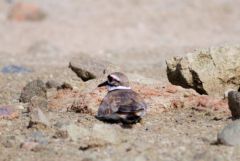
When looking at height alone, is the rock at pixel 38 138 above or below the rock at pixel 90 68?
below

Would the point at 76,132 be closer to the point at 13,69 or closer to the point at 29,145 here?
the point at 29,145

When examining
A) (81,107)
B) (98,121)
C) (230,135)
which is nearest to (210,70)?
(81,107)

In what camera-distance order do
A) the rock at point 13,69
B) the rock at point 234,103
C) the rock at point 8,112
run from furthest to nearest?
the rock at point 13,69
the rock at point 8,112
the rock at point 234,103

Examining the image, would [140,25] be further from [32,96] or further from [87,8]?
[32,96]

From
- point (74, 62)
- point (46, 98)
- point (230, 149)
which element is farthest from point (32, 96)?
point (230, 149)

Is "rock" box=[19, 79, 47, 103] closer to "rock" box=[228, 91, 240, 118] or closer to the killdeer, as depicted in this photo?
the killdeer

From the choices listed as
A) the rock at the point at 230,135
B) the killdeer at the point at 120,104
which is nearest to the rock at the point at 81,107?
the killdeer at the point at 120,104

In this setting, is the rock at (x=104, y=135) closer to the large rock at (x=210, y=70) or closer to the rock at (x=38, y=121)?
the rock at (x=38, y=121)
